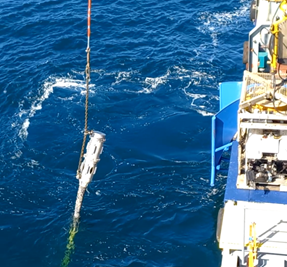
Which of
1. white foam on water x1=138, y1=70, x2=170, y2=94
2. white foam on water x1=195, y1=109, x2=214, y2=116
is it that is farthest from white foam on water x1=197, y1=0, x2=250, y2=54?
white foam on water x1=195, y1=109, x2=214, y2=116

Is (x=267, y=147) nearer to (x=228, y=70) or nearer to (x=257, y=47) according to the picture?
(x=257, y=47)

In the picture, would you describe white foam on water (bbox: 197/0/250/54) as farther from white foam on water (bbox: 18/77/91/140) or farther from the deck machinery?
the deck machinery

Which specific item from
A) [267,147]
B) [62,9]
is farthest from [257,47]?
[62,9]

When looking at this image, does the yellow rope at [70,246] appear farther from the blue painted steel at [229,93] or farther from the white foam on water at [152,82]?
the white foam on water at [152,82]

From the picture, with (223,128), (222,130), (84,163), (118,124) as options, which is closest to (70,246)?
(84,163)

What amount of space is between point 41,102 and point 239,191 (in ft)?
83.7

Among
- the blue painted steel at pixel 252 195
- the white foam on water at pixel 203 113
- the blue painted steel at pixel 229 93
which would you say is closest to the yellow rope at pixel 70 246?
the blue painted steel at pixel 252 195

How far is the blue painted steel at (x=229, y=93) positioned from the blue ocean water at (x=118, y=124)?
522 cm

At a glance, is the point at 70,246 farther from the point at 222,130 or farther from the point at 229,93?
the point at 229,93

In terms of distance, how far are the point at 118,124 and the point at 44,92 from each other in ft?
29.4

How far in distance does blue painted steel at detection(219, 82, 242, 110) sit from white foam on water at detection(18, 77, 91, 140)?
53.3 feet

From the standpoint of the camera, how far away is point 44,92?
180 feet

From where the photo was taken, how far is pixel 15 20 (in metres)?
66.3

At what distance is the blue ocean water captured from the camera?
39.1 m
